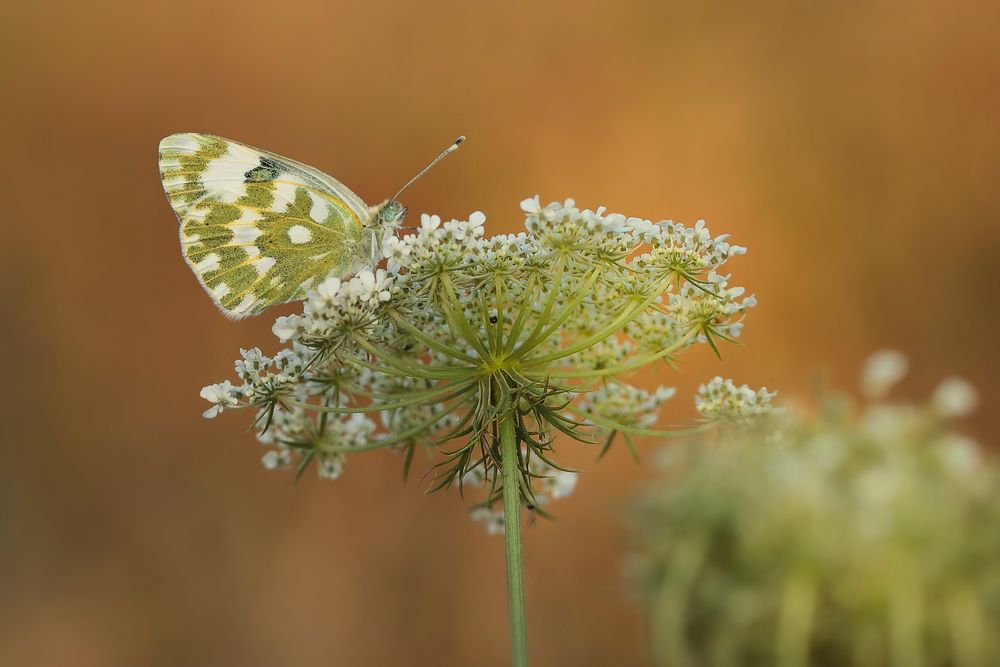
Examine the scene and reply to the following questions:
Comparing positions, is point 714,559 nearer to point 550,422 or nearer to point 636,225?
point 550,422

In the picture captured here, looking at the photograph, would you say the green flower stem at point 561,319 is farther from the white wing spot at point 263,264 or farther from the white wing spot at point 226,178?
the white wing spot at point 226,178

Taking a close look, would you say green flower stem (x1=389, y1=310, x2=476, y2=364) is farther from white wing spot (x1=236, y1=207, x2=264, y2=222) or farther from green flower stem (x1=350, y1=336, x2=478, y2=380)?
white wing spot (x1=236, y1=207, x2=264, y2=222)

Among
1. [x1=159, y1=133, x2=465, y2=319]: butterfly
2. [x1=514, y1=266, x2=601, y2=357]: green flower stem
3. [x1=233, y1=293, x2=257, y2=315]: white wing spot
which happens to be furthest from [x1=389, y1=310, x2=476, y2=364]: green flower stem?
[x1=233, y1=293, x2=257, y2=315]: white wing spot

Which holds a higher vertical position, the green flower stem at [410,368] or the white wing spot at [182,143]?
the white wing spot at [182,143]

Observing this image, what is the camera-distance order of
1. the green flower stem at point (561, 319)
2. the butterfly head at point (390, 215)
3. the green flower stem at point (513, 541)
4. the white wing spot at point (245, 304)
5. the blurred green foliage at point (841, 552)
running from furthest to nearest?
1. the butterfly head at point (390, 215)
2. the white wing spot at point (245, 304)
3. the green flower stem at point (561, 319)
4. the green flower stem at point (513, 541)
5. the blurred green foliage at point (841, 552)

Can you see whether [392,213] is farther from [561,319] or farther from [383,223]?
[561,319]

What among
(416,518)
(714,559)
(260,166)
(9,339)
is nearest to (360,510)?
(416,518)

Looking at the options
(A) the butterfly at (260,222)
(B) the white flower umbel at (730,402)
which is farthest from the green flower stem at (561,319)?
(A) the butterfly at (260,222)
